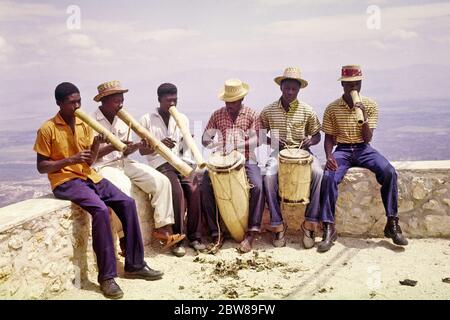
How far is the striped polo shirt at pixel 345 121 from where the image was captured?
17.5 ft

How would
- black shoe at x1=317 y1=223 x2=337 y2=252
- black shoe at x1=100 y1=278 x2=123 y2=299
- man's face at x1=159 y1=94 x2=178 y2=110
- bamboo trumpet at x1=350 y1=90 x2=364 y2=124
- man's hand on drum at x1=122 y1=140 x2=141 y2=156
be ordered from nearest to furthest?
1. black shoe at x1=100 y1=278 x2=123 y2=299
2. man's hand on drum at x1=122 y1=140 x2=141 y2=156
3. black shoe at x1=317 y1=223 x2=337 y2=252
4. bamboo trumpet at x1=350 y1=90 x2=364 y2=124
5. man's face at x1=159 y1=94 x2=178 y2=110

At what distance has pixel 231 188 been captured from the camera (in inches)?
196

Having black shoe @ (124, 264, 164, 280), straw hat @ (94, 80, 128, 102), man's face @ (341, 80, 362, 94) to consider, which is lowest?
black shoe @ (124, 264, 164, 280)

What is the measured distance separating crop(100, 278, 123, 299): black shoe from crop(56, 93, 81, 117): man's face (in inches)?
57.6

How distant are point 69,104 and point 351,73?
2.96 m

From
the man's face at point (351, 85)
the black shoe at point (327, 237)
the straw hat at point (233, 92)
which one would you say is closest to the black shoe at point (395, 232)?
the black shoe at point (327, 237)

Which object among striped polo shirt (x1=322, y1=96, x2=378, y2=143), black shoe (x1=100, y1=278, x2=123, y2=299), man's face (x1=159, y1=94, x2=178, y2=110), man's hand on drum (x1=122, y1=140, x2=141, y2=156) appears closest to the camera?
black shoe (x1=100, y1=278, x2=123, y2=299)

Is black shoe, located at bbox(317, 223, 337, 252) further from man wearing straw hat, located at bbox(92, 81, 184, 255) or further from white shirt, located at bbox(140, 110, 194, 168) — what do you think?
white shirt, located at bbox(140, 110, 194, 168)

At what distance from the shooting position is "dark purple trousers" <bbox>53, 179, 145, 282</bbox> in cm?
398

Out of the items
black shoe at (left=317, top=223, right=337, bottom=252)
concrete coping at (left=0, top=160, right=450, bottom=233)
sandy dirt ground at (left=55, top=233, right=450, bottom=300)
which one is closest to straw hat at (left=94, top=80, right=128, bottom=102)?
concrete coping at (left=0, top=160, right=450, bottom=233)

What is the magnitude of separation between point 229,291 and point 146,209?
143cm

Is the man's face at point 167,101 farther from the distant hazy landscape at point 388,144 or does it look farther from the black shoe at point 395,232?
the distant hazy landscape at point 388,144

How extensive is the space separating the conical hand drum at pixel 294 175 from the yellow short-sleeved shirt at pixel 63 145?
1.85m

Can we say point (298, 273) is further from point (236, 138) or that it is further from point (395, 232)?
point (236, 138)
